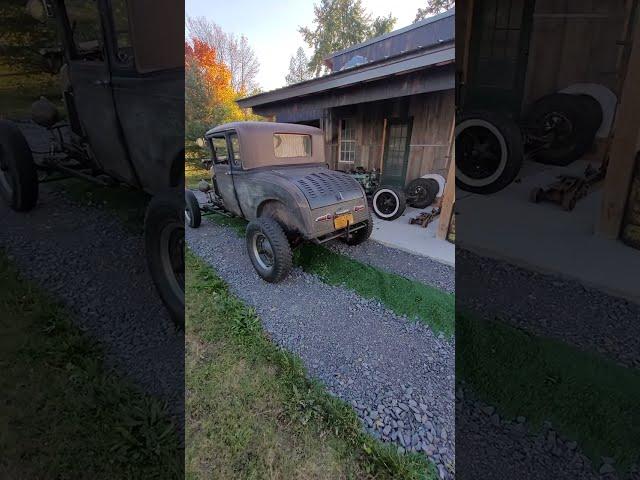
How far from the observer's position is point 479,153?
0.67m

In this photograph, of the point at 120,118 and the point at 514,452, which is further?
the point at 514,452

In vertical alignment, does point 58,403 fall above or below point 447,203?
below

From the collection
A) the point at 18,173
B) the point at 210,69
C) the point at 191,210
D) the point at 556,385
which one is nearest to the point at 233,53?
the point at 210,69

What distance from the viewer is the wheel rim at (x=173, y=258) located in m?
0.53

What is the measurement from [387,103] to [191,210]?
443mm

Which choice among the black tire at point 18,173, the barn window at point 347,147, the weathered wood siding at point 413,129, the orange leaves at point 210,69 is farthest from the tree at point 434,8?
the black tire at point 18,173

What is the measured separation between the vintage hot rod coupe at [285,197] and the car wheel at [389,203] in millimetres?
33

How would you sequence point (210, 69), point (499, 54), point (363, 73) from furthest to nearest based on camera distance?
1. point (499, 54)
2. point (363, 73)
3. point (210, 69)

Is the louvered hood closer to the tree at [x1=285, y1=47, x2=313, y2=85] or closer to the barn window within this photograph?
the barn window

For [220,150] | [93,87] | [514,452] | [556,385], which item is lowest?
[514,452]

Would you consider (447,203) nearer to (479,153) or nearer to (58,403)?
(479,153)

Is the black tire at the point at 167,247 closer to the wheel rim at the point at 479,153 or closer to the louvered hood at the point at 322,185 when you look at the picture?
the louvered hood at the point at 322,185

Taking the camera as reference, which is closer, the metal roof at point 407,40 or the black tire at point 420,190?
the metal roof at point 407,40

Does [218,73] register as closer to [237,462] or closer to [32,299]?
[32,299]
